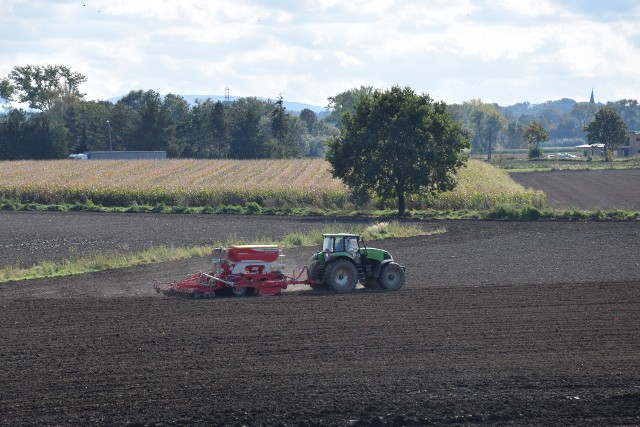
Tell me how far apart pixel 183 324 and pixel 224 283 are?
398cm

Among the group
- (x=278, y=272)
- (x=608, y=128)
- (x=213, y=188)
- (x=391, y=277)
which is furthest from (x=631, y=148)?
(x=278, y=272)

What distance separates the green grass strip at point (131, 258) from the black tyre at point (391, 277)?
10.2m

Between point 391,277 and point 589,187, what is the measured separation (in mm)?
54096

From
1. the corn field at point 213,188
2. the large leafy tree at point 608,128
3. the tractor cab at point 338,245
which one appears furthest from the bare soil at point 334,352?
the large leafy tree at point 608,128

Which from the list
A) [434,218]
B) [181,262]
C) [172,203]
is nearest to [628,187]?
[434,218]

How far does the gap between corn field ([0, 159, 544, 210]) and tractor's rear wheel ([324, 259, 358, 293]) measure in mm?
28567

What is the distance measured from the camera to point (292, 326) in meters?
19.3

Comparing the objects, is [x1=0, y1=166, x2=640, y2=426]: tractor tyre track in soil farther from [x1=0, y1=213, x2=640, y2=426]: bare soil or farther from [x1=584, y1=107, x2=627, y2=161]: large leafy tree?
[x1=584, y1=107, x2=627, y2=161]: large leafy tree

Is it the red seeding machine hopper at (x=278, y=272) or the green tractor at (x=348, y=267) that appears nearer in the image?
the red seeding machine hopper at (x=278, y=272)

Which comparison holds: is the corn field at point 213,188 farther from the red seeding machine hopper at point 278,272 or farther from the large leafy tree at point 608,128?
the large leafy tree at point 608,128

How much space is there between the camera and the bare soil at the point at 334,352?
43.9ft

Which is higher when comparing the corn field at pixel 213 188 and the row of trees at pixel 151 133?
the row of trees at pixel 151 133

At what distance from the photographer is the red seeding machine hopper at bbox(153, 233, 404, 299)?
23375 millimetres

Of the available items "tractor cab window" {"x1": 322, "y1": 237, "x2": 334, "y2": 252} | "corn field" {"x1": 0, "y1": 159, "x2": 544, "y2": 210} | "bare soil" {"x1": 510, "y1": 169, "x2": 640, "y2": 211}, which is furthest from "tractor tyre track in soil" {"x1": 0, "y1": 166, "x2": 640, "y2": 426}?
"bare soil" {"x1": 510, "y1": 169, "x2": 640, "y2": 211}
